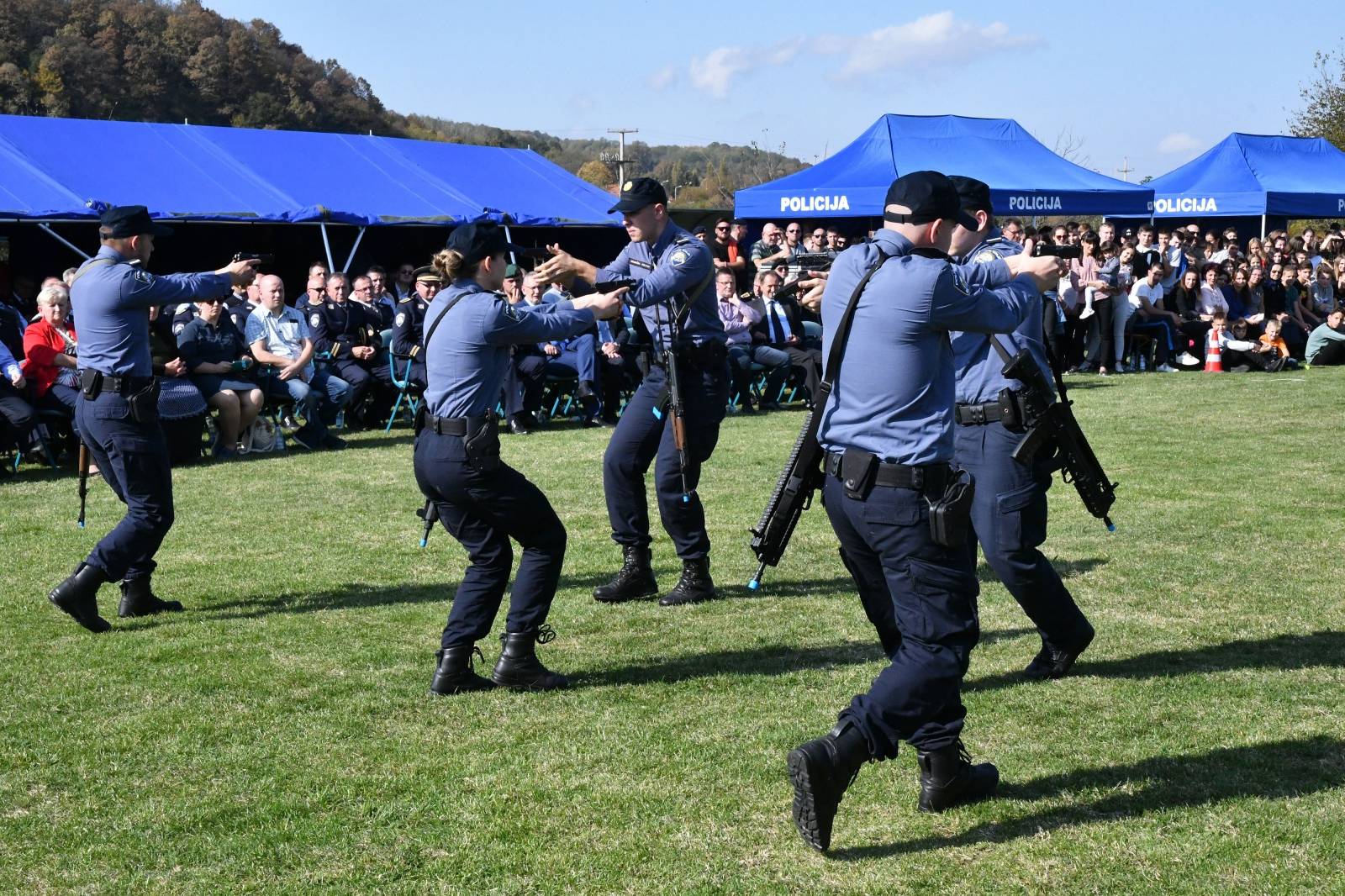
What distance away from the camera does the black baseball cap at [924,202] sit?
4160 millimetres

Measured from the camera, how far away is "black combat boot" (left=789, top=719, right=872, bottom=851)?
13.1 ft

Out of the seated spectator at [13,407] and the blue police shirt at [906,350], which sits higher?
the blue police shirt at [906,350]

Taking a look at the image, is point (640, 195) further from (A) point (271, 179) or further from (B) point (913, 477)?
(A) point (271, 179)

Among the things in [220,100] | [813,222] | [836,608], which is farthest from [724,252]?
[220,100]

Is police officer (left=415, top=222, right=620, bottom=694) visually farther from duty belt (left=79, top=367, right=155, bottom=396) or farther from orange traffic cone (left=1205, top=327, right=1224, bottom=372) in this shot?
orange traffic cone (left=1205, top=327, right=1224, bottom=372)

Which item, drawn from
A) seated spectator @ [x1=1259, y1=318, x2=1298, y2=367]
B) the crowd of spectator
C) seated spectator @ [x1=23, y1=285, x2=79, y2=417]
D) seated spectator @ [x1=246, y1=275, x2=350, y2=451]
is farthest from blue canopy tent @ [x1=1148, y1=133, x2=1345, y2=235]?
seated spectator @ [x1=23, y1=285, x2=79, y2=417]

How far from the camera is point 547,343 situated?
10.1 m

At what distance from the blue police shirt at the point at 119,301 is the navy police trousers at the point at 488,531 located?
6.16 feet

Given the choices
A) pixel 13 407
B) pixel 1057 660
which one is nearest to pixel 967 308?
pixel 1057 660

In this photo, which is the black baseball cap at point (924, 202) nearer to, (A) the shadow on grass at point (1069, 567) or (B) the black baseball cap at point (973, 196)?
(B) the black baseball cap at point (973, 196)

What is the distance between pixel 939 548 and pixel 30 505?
8127 mm

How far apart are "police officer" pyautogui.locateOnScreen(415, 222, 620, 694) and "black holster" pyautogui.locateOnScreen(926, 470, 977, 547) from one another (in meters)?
1.93

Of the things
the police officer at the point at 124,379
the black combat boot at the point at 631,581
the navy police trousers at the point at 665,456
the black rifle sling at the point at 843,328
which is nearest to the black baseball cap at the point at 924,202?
the black rifle sling at the point at 843,328

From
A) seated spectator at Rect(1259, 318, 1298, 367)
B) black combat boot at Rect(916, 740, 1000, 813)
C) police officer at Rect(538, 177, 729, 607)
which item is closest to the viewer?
black combat boot at Rect(916, 740, 1000, 813)
